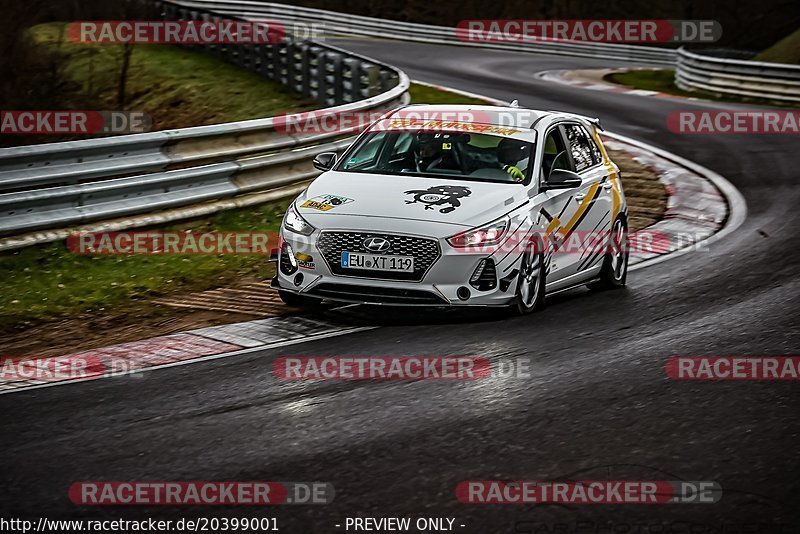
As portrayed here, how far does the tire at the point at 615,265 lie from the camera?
11.4m

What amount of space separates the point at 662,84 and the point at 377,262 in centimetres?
2578

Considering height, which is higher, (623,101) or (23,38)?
(23,38)

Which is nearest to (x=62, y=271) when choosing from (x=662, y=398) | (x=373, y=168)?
(x=373, y=168)

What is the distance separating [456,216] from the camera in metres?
9.54

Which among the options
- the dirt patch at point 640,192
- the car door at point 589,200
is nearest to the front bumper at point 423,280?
the car door at point 589,200

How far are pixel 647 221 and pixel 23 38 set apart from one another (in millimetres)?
10688

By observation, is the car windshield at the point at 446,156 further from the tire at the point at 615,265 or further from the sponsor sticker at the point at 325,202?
the tire at the point at 615,265

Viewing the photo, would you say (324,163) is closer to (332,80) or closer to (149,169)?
(149,169)

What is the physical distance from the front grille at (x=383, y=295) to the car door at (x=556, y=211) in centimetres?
121

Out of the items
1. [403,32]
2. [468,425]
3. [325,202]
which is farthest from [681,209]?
[403,32]

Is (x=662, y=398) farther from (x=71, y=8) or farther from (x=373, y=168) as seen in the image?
(x=71, y=8)

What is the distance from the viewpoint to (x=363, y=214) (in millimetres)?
9555

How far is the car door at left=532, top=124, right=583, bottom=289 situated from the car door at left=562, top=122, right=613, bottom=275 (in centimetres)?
8

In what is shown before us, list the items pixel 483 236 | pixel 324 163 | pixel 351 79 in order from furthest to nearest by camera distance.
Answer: pixel 351 79
pixel 324 163
pixel 483 236
